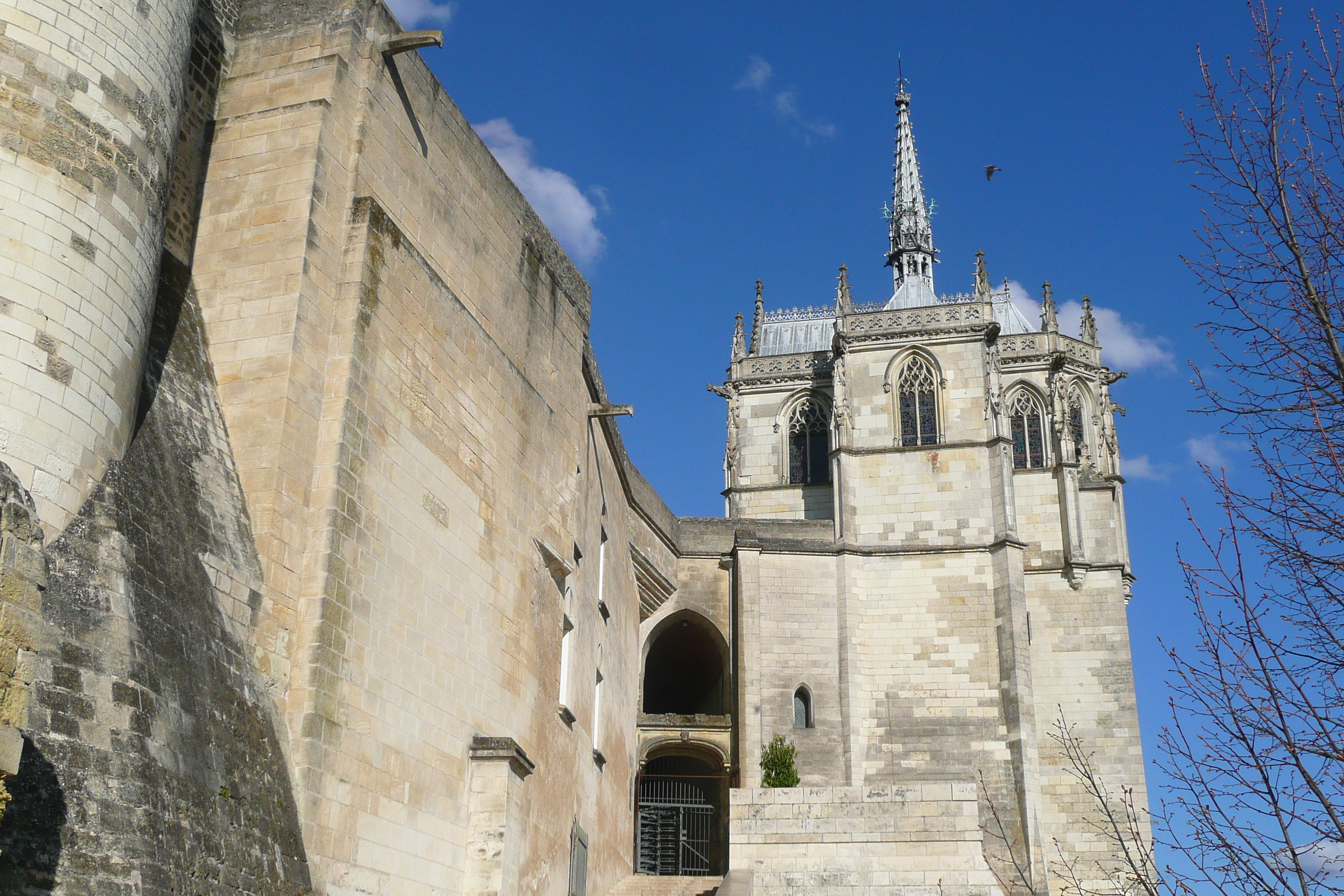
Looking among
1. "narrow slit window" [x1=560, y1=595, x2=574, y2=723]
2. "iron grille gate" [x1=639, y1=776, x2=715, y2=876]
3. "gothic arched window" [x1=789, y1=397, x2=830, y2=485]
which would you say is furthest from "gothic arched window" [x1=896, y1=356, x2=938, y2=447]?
"narrow slit window" [x1=560, y1=595, x2=574, y2=723]

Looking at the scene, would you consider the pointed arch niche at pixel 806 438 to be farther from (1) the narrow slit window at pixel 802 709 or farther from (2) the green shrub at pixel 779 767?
(2) the green shrub at pixel 779 767

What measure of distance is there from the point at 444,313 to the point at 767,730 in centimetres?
1443

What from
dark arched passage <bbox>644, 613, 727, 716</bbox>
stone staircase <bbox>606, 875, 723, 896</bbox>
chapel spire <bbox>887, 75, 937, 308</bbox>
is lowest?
stone staircase <bbox>606, 875, 723, 896</bbox>

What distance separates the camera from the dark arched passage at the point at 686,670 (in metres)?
27.3

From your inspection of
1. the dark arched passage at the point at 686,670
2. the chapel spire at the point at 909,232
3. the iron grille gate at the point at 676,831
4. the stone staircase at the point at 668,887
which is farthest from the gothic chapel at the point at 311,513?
Result: the chapel spire at the point at 909,232

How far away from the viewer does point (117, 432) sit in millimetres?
8969

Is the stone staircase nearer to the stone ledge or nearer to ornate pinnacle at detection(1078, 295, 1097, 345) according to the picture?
the stone ledge

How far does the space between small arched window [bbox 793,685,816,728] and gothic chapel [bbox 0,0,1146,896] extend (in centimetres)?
165

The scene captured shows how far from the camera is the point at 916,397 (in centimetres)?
2900

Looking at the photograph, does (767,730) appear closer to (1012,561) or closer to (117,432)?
(1012,561)

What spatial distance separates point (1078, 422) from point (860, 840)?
63.2ft

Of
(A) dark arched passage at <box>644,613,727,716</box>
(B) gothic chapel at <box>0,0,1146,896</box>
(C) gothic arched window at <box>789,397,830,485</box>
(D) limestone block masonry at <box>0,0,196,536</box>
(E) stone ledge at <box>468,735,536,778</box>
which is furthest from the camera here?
(C) gothic arched window at <box>789,397,830,485</box>

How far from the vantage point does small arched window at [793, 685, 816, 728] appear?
83.0 ft

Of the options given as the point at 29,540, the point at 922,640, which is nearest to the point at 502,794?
the point at 29,540
